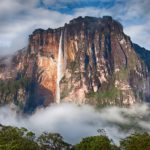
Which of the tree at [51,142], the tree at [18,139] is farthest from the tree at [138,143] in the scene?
the tree at [18,139]

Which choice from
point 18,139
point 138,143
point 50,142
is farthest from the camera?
point 50,142

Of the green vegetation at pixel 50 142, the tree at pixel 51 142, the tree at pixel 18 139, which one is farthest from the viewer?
the tree at pixel 51 142

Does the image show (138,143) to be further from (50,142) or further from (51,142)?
(50,142)

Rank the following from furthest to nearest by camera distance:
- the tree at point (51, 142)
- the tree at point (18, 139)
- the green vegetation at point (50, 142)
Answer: the tree at point (51, 142) < the green vegetation at point (50, 142) < the tree at point (18, 139)

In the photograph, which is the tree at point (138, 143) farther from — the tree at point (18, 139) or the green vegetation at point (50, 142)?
the tree at point (18, 139)

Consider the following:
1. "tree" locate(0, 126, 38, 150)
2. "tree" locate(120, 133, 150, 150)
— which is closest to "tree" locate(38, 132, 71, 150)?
"tree" locate(0, 126, 38, 150)

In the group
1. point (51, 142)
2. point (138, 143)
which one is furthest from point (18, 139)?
point (138, 143)

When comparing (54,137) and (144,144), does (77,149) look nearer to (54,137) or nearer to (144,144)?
(54,137)

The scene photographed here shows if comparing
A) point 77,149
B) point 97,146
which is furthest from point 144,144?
point 77,149

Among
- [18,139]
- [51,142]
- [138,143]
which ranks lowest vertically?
[51,142]
